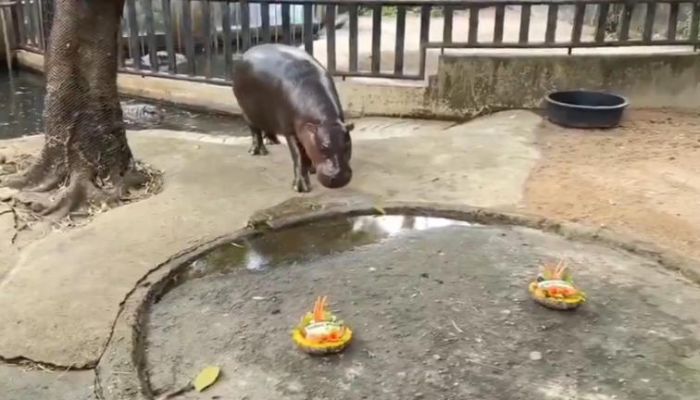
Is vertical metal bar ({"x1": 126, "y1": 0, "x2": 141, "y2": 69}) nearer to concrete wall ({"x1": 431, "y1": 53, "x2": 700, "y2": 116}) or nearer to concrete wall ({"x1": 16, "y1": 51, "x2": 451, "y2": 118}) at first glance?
concrete wall ({"x1": 16, "y1": 51, "x2": 451, "y2": 118})

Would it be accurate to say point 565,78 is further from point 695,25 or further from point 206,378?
point 206,378

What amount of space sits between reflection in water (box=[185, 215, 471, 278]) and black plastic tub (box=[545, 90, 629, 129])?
2.49 metres

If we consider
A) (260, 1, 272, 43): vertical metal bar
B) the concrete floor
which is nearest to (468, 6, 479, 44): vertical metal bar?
the concrete floor

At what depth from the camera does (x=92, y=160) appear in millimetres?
4875

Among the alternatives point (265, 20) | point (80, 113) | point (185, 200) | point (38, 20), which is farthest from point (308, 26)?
point (38, 20)

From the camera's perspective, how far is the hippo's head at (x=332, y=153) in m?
4.55

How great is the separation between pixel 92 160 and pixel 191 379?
2385 mm

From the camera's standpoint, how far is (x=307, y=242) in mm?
4309

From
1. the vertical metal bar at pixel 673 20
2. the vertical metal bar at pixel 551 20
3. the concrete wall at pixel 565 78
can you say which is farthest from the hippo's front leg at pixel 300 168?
the vertical metal bar at pixel 673 20

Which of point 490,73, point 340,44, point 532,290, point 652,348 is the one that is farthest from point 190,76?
point 652,348

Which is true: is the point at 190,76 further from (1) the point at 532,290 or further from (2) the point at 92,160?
(1) the point at 532,290

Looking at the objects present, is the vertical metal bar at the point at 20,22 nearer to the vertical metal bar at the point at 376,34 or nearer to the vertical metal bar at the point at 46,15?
the vertical metal bar at the point at 46,15

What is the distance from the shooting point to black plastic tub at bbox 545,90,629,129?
6.48 metres

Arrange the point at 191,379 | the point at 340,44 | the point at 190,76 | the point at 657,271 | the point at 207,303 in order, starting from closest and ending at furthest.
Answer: the point at 191,379 → the point at 207,303 → the point at 657,271 → the point at 190,76 → the point at 340,44
